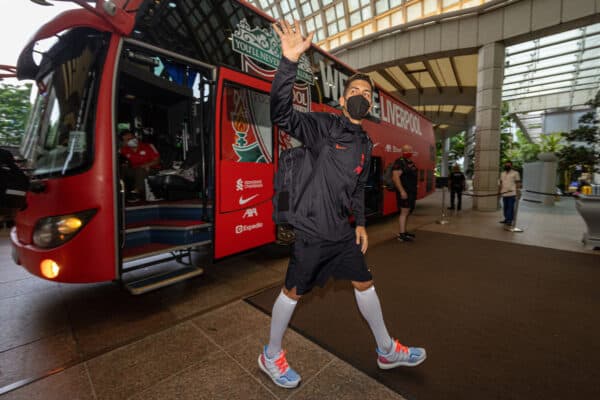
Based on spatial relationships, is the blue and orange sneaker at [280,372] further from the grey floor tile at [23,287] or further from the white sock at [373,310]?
the grey floor tile at [23,287]

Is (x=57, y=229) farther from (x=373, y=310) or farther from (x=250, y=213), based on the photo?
(x=373, y=310)

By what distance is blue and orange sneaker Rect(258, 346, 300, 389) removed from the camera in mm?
1861

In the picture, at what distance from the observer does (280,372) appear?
6.17ft

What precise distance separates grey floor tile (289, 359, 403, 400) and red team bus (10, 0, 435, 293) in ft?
5.81

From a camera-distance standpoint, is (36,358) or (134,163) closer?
(36,358)

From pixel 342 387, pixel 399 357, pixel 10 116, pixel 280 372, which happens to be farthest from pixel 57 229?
pixel 10 116

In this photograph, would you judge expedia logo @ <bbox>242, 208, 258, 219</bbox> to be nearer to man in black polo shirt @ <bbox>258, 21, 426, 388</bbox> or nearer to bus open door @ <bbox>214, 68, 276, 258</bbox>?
bus open door @ <bbox>214, 68, 276, 258</bbox>

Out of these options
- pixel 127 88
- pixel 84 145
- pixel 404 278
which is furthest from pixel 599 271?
pixel 127 88

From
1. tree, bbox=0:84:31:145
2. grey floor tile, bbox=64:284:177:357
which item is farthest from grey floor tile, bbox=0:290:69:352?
tree, bbox=0:84:31:145

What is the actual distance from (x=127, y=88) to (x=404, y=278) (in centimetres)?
533

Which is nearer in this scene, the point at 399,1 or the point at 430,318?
the point at 430,318

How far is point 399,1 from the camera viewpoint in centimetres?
1297

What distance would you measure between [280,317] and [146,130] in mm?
4902

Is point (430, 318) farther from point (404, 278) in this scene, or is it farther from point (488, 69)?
point (488, 69)
